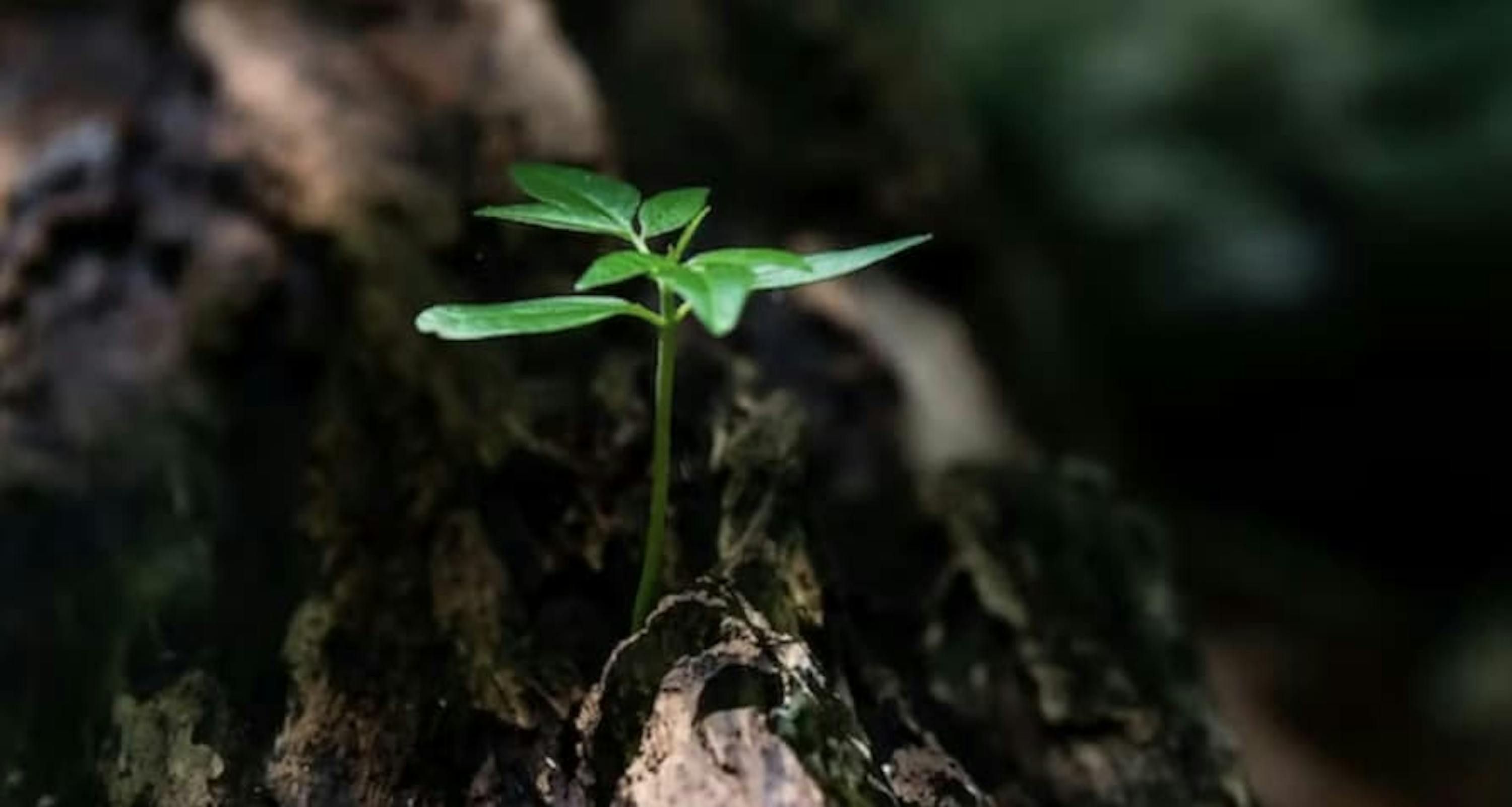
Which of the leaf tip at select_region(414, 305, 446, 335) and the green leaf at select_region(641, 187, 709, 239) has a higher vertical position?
the green leaf at select_region(641, 187, 709, 239)

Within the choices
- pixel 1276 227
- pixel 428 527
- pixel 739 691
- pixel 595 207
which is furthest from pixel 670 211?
pixel 1276 227

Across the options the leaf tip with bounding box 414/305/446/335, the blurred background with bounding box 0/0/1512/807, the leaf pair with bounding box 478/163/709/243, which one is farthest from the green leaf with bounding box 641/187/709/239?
the blurred background with bounding box 0/0/1512/807

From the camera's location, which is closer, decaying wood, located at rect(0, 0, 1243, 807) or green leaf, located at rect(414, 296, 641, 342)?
green leaf, located at rect(414, 296, 641, 342)

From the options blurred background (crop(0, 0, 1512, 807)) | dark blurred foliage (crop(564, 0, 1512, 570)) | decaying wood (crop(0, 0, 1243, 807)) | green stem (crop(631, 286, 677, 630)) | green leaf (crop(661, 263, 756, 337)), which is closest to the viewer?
green leaf (crop(661, 263, 756, 337))

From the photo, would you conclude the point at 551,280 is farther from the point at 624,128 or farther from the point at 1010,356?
the point at 1010,356

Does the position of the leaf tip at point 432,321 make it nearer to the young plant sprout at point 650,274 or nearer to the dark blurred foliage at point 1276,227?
the young plant sprout at point 650,274

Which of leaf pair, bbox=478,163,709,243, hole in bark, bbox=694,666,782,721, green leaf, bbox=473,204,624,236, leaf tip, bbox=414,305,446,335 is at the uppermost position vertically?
leaf pair, bbox=478,163,709,243

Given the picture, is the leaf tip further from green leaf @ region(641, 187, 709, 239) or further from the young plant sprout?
green leaf @ region(641, 187, 709, 239)

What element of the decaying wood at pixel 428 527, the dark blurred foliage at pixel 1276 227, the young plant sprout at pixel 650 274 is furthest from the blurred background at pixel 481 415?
the dark blurred foliage at pixel 1276 227
